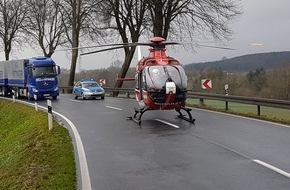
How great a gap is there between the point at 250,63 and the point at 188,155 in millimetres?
43726

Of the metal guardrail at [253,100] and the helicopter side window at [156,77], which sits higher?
the helicopter side window at [156,77]

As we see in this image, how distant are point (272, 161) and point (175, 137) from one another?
13.4 ft

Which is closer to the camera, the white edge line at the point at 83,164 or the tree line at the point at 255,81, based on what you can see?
the white edge line at the point at 83,164

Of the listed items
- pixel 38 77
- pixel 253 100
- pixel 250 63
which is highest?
pixel 250 63

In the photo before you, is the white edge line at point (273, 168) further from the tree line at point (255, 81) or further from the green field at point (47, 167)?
the tree line at point (255, 81)

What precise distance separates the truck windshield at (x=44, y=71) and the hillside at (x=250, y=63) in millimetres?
15246

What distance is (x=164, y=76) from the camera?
1639 cm

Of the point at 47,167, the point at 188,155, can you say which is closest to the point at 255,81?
the point at 188,155

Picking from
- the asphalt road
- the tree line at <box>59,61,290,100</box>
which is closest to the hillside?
the tree line at <box>59,61,290,100</box>

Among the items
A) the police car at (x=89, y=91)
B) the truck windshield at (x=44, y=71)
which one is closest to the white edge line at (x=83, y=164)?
the police car at (x=89, y=91)

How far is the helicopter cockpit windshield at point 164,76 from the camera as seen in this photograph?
16281 mm

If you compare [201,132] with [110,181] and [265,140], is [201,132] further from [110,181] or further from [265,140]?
[110,181]

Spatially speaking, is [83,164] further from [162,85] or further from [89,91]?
[89,91]

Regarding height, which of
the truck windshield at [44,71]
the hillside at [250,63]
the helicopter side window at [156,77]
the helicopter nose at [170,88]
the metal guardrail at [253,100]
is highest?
the hillside at [250,63]
